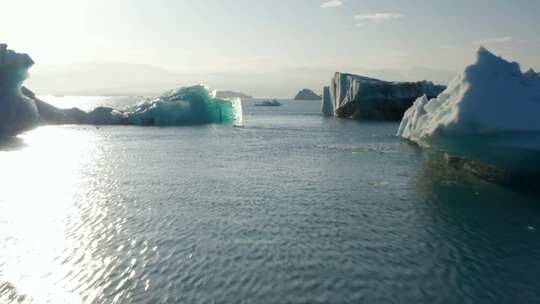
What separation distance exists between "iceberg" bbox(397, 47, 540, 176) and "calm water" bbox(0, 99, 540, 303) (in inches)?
69.3

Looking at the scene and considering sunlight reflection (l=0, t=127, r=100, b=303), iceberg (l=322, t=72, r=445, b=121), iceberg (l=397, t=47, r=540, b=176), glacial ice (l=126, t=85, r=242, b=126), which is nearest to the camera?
sunlight reflection (l=0, t=127, r=100, b=303)

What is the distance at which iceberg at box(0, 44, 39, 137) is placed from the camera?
44.7 metres

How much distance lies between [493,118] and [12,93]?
46.7 m

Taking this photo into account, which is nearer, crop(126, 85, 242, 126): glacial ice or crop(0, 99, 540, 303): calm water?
crop(0, 99, 540, 303): calm water

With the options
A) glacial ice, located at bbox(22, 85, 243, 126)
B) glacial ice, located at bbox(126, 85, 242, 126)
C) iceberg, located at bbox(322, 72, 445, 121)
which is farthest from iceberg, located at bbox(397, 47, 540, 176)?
iceberg, located at bbox(322, 72, 445, 121)

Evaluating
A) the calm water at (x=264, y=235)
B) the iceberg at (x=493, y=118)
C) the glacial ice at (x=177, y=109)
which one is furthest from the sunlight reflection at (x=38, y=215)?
the glacial ice at (x=177, y=109)

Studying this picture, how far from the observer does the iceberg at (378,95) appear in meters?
78.3

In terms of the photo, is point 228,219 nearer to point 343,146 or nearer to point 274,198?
point 274,198

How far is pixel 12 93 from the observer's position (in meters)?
46.9

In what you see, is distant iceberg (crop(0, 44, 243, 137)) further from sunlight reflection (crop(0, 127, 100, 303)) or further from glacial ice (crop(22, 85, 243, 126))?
sunlight reflection (crop(0, 127, 100, 303))

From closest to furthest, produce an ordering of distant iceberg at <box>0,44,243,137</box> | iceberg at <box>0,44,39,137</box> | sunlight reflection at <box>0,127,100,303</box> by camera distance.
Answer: sunlight reflection at <box>0,127,100,303</box> → iceberg at <box>0,44,39,137</box> → distant iceberg at <box>0,44,243,137</box>

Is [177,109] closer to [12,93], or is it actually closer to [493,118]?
[12,93]

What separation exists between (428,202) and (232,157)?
1673cm

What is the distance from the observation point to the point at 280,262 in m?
12.2
